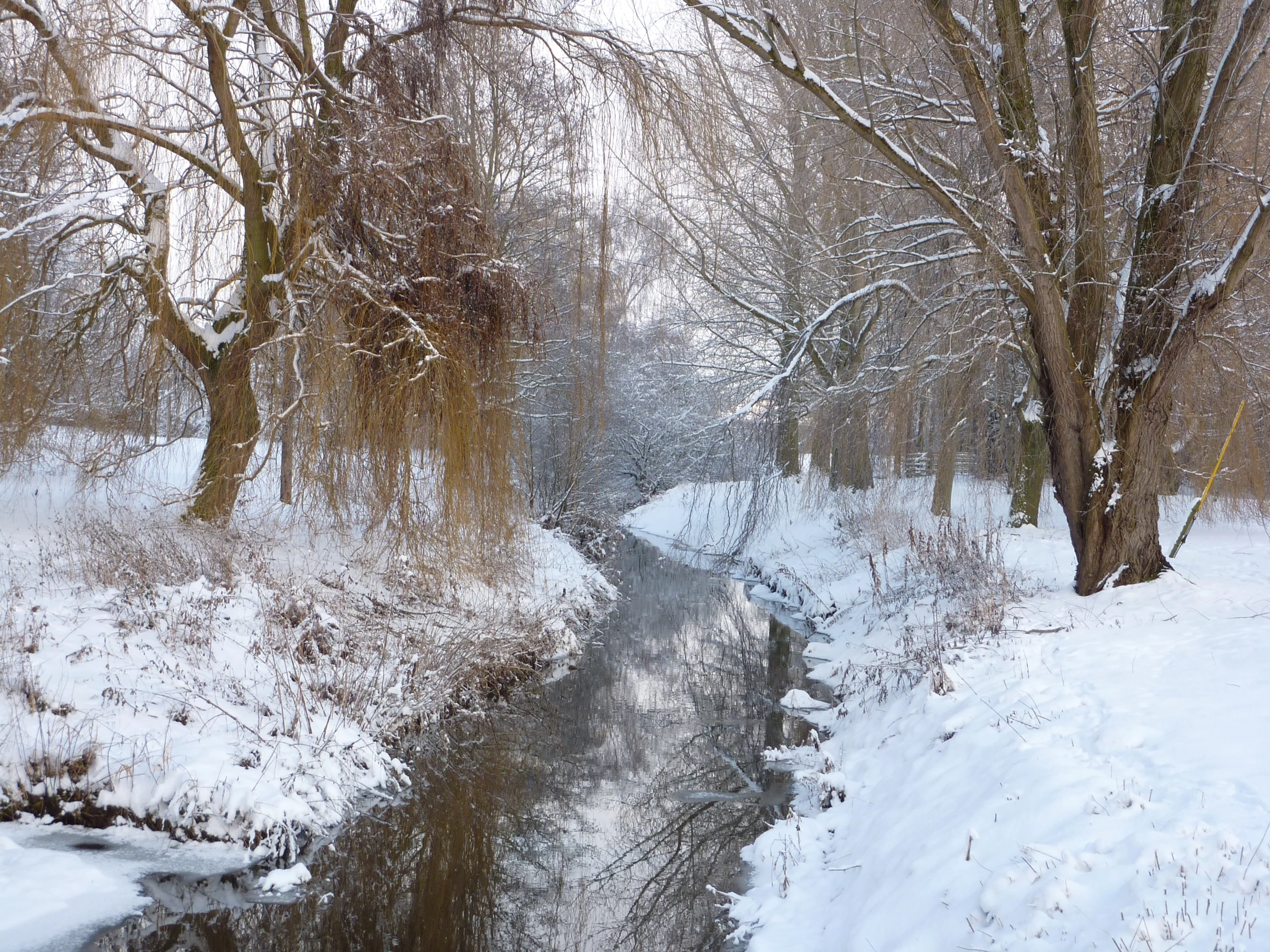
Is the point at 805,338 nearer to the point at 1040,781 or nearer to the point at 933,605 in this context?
the point at 933,605

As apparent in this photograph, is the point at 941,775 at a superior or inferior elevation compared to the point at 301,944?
superior

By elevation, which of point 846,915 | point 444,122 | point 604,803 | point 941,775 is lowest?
point 604,803

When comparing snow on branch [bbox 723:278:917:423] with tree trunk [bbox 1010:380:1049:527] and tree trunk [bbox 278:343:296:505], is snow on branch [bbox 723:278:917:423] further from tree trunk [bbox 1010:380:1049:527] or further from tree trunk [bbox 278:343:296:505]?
tree trunk [bbox 278:343:296:505]

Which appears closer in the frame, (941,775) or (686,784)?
(941,775)

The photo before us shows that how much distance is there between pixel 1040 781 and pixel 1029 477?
8.77 metres

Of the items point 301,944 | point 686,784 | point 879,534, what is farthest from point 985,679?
point 879,534

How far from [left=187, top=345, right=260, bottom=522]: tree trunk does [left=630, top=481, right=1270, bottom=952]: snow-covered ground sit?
170 inches

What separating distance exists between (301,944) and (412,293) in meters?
3.68

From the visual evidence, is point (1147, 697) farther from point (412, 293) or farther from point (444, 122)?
point (444, 122)

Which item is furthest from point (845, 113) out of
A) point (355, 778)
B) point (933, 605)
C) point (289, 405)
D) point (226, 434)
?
point (355, 778)

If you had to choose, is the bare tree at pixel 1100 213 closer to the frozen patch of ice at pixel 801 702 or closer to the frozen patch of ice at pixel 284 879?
the frozen patch of ice at pixel 801 702

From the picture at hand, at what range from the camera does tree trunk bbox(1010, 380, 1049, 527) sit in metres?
10.8

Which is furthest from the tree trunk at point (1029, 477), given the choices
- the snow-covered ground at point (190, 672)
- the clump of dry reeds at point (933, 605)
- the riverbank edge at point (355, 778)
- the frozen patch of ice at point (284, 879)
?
the frozen patch of ice at point (284, 879)

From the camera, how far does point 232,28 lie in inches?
248
